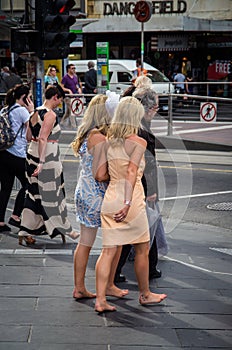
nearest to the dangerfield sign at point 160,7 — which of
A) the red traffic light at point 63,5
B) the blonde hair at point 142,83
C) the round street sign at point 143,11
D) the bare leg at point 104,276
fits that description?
the round street sign at point 143,11

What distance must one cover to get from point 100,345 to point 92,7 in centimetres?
3381

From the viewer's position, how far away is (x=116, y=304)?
598 cm

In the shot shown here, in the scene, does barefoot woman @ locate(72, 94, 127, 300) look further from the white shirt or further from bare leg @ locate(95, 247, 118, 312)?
the white shirt

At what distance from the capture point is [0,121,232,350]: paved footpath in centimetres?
509

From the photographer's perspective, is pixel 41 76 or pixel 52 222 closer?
pixel 52 222

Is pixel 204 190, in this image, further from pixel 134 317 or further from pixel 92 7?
pixel 92 7

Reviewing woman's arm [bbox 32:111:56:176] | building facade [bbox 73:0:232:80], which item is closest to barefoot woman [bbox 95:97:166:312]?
woman's arm [bbox 32:111:56:176]

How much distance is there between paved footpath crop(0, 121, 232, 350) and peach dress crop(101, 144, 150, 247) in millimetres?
598

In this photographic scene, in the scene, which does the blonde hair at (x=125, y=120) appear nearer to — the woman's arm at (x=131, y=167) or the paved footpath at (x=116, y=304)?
the woman's arm at (x=131, y=167)

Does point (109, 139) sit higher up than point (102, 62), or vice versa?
point (109, 139)

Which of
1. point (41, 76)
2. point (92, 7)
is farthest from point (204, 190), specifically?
point (92, 7)

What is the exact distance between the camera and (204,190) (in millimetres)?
11570

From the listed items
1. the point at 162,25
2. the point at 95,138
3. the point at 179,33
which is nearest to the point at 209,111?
the point at 95,138

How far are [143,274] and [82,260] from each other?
0.54 meters
